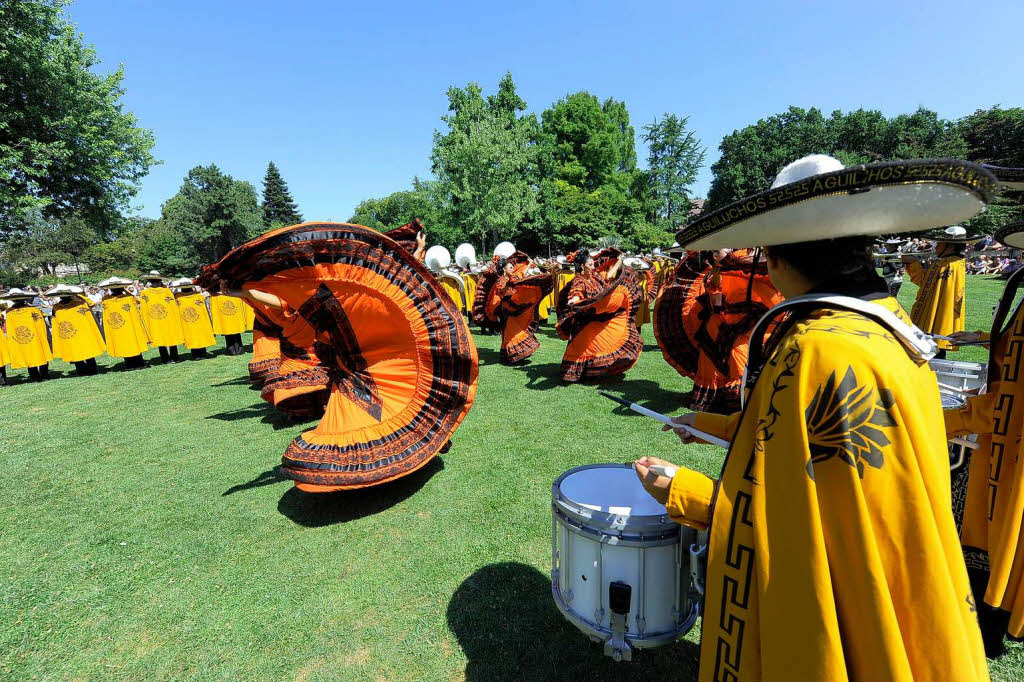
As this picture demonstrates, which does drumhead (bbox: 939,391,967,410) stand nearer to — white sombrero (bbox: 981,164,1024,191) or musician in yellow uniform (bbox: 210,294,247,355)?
white sombrero (bbox: 981,164,1024,191)

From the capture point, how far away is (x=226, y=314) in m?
12.2

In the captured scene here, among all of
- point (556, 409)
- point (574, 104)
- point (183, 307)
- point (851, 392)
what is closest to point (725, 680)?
point (851, 392)

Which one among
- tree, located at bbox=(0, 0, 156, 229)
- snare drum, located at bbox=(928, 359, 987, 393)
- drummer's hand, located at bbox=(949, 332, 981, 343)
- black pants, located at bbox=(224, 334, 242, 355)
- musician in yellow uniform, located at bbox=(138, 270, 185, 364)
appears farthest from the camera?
tree, located at bbox=(0, 0, 156, 229)

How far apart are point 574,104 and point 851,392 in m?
42.5

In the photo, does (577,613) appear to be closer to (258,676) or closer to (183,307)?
(258,676)

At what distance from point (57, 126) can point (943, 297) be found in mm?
26771

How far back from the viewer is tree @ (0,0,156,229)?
15.7 m

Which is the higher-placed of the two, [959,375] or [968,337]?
[968,337]

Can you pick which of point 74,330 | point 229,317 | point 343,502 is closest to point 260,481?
point 343,502

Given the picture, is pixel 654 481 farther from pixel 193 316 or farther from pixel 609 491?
pixel 193 316

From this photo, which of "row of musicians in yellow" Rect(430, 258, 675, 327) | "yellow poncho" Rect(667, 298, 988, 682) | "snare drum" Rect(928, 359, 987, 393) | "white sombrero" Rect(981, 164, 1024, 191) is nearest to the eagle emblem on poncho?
"yellow poncho" Rect(667, 298, 988, 682)

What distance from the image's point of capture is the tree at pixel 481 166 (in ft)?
103

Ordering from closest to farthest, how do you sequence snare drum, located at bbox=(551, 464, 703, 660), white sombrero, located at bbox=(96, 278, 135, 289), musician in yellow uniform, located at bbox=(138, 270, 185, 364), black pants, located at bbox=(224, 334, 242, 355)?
snare drum, located at bbox=(551, 464, 703, 660), white sombrero, located at bbox=(96, 278, 135, 289), musician in yellow uniform, located at bbox=(138, 270, 185, 364), black pants, located at bbox=(224, 334, 242, 355)

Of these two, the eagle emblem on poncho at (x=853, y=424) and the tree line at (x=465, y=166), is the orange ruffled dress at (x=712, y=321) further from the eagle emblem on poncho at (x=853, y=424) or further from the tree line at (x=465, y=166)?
the tree line at (x=465, y=166)
